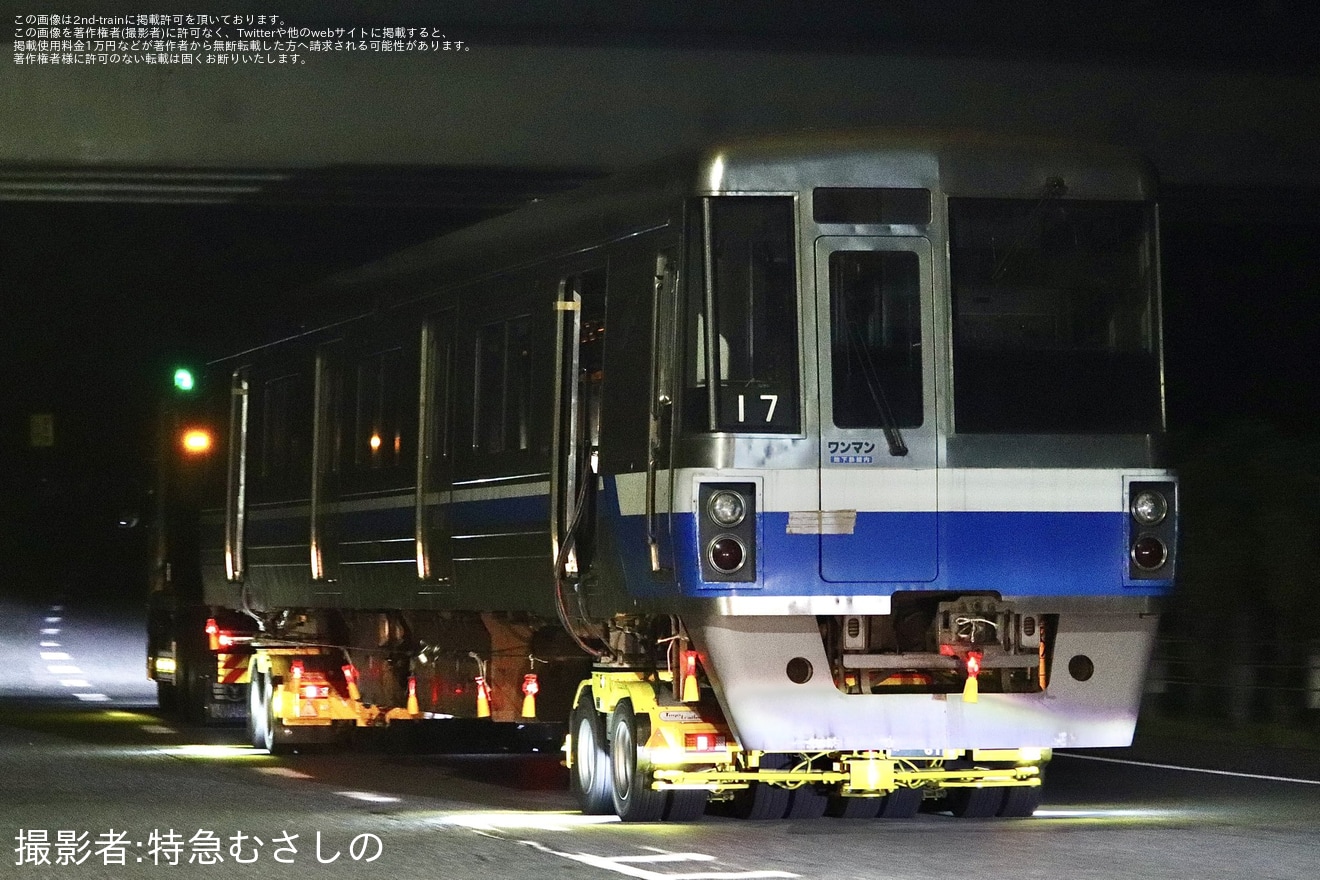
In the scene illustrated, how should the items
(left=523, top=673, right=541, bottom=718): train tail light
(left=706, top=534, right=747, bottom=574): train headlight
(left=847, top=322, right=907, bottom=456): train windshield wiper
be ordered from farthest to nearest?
1. (left=523, top=673, right=541, bottom=718): train tail light
2. (left=847, top=322, right=907, bottom=456): train windshield wiper
3. (left=706, top=534, right=747, bottom=574): train headlight

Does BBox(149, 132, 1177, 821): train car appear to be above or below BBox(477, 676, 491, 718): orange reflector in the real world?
above

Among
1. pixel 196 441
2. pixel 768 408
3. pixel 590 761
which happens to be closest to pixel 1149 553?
pixel 768 408

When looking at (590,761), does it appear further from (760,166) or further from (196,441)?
(196,441)

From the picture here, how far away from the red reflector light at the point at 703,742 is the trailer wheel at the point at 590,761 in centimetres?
98

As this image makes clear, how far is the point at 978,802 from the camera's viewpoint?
50.8ft

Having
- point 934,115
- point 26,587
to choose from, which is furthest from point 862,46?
point 26,587

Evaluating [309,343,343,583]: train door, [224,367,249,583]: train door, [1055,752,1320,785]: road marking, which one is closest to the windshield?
[1055,752,1320,785]: road marking

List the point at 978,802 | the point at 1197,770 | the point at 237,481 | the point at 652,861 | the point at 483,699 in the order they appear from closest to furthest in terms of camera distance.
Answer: the point at 652,861
the point at 978,802
the point at 483,699
the point at 1197,770
the point at 237,481

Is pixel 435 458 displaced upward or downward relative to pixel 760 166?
downward

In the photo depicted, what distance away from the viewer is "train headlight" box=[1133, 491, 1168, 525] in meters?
14.6

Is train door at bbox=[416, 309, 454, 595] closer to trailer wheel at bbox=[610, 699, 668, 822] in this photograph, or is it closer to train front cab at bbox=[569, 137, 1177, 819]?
trailer wheel at bbox=[610, 699, 668, 822]

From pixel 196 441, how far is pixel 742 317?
1338cm

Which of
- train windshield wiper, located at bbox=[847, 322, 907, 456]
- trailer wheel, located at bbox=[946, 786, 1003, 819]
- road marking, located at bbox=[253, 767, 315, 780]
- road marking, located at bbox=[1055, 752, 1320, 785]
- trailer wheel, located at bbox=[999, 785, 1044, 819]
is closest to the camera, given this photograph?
train windshield wiper, located at bbox=[847, 322, 907, 456]

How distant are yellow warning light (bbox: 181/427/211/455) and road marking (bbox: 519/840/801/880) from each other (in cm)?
1293
